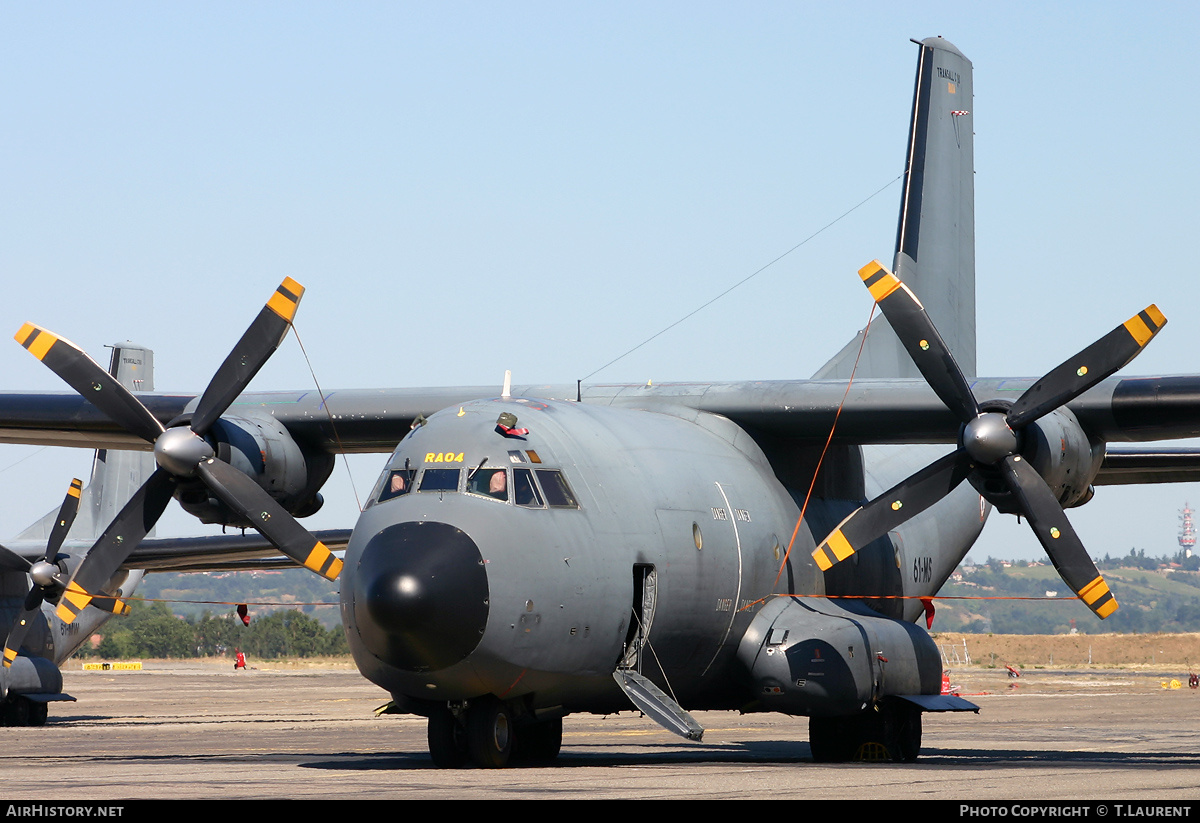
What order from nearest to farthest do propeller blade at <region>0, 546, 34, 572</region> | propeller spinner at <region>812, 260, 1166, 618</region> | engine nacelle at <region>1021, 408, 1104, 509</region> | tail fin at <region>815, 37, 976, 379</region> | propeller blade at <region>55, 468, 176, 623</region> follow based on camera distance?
propeller spinner at <region>812, 260, 1166, 618</region> → engine nacelle at <region>1021, 408, 1104, 509</region> → propeller blade at <region>55, 468, 176, 623</region> → tail fin at <region>815, 37, 976, 379</region> → propeller blade at <region>0, 546, 34, 572</region>

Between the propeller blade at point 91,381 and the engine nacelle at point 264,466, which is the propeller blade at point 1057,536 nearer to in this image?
the engine nacelle at point 264,466

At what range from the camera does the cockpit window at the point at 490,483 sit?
14680 millimetres

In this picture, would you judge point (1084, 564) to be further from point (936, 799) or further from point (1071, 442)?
point (936, 799)

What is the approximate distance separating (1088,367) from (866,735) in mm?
4942

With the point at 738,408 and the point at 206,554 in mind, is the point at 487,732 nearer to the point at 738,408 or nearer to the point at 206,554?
the point at 738,408

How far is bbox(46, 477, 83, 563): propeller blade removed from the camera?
95.0 ft

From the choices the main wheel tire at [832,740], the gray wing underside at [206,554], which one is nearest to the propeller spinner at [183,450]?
the main wheel tire at [832,740]

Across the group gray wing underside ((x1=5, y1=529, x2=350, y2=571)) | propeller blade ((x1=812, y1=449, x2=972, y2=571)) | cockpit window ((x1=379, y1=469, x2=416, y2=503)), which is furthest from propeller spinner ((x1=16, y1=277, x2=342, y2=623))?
gray wing underside ((x1=5, y1=529, x2=350, y2=571))

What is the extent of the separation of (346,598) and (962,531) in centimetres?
1203

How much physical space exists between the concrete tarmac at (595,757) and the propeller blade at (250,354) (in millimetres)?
3882

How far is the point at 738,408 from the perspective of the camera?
19.0m

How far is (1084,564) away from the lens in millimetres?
16906

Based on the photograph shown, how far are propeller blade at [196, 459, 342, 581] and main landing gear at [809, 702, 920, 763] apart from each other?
19.5ft

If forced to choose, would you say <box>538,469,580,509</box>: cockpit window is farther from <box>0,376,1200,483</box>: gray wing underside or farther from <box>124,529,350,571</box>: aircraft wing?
<box>124,529,350,571</box>: aircraft wing
